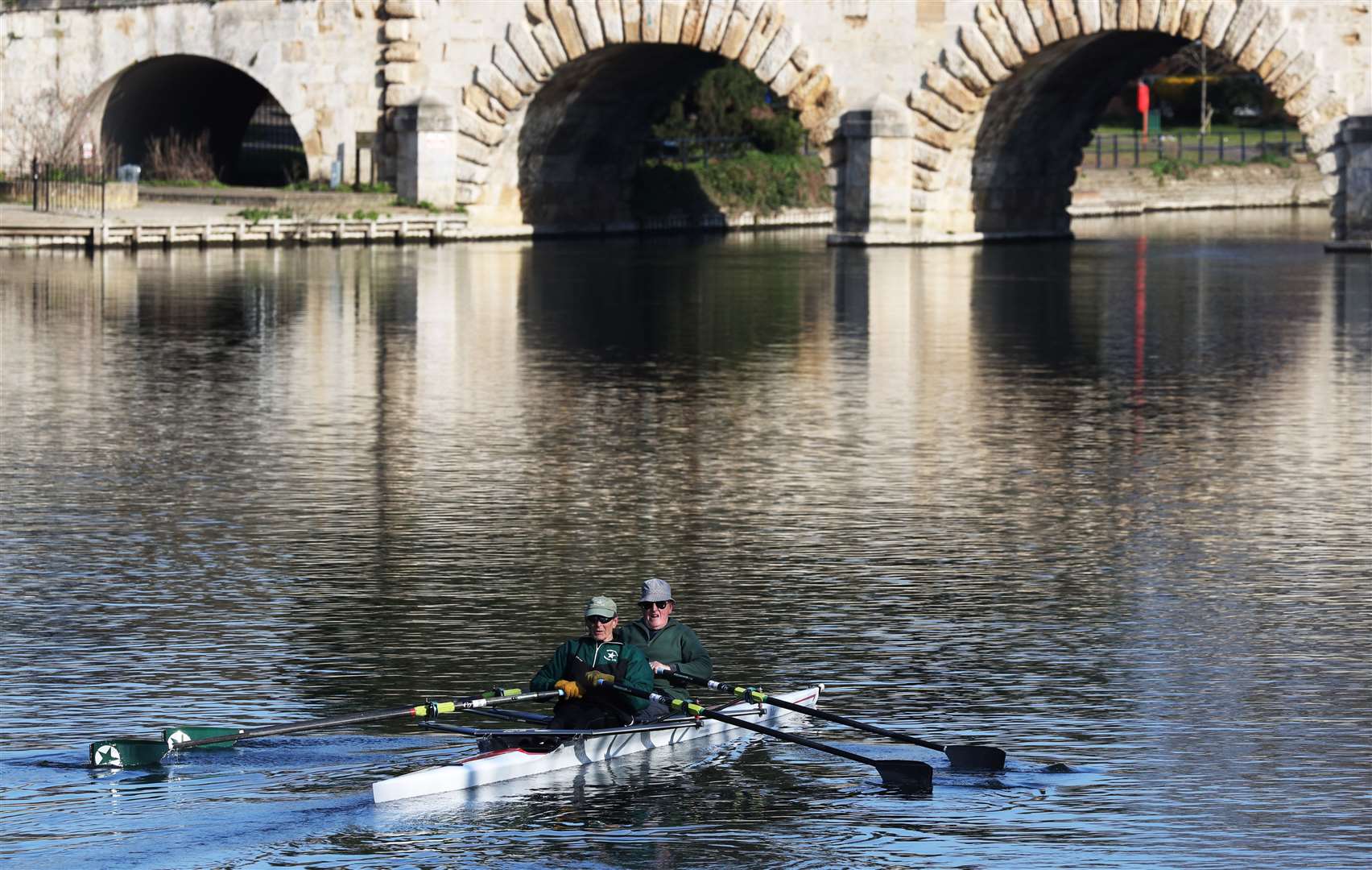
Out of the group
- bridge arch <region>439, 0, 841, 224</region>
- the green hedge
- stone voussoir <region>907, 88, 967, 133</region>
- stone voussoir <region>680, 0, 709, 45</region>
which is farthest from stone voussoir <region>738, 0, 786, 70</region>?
the green hedge

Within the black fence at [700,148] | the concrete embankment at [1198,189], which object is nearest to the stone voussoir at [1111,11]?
the black fence at [700,148]

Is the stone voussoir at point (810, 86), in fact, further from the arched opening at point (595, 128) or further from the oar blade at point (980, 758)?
the oar blade at point (980, 758)

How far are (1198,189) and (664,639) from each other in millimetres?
87022

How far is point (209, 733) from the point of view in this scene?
14875 millimetres

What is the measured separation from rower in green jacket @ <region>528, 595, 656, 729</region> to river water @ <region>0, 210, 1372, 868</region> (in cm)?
41

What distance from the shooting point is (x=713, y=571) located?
2061 cm

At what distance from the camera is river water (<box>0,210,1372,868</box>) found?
14055 millimetres

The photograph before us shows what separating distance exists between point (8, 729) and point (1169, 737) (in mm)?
7148

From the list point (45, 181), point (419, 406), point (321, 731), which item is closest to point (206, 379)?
point (419, 406)

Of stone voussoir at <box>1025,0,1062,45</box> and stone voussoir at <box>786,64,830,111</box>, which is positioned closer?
stone voussoir at <box>1025,0,1062,45</box>

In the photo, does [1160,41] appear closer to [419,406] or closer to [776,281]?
[776,281]

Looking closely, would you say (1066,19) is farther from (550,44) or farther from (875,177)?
(550,44)

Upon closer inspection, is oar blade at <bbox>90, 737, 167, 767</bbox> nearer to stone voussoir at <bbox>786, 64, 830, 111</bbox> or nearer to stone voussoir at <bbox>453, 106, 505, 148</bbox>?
stone voussoir at <bbox>786, 64, 830, 111</bbox>

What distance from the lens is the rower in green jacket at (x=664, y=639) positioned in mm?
15883
